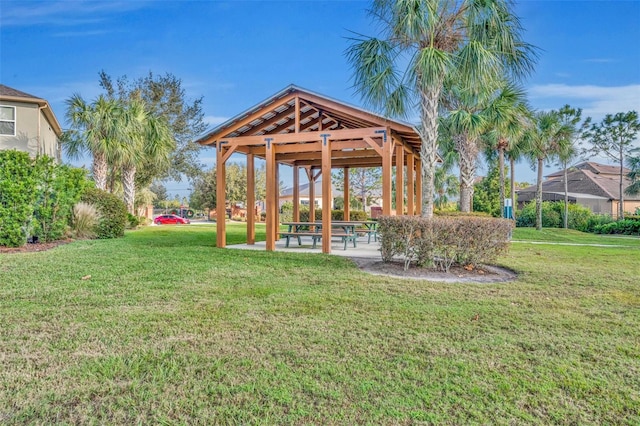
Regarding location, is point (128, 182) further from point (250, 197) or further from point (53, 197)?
point (250, 197)

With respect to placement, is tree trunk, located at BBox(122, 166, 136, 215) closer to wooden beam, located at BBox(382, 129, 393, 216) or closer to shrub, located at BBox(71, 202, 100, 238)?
shrub, located at BBox(71, 202, 100, 238)

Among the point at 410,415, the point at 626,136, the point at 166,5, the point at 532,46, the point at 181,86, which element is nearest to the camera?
the point at 410,415

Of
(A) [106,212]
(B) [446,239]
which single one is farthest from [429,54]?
(A) [106,212]

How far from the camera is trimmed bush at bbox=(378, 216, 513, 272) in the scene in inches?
283

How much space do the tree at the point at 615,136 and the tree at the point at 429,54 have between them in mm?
26112

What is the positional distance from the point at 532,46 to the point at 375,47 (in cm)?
350

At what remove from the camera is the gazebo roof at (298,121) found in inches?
390

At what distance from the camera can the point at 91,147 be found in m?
17.8

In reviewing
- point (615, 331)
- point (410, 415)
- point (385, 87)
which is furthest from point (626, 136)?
point (410, 415)

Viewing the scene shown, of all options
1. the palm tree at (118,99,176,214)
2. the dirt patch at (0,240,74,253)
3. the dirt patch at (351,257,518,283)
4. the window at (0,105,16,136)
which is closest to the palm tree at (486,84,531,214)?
the dirt patch at (351,257,518,283)

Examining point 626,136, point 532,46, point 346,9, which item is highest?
point 346,9

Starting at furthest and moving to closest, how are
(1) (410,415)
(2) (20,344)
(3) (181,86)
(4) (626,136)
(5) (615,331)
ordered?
(3) (181,86)
(4) (626,136)
(5) (615,331)
(2) (20,344)
(1) (410,415)

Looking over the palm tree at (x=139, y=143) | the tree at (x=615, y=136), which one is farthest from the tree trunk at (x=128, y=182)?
the tree at (x=615, y=136)

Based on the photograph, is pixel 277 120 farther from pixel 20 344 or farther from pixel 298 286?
pixel 20 344
